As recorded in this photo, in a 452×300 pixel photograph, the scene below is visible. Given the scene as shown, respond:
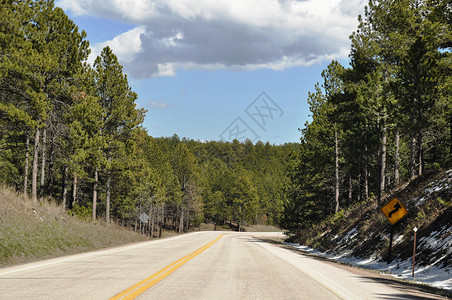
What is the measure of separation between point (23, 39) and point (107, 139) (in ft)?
35.7

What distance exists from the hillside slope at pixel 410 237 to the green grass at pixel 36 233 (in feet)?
43.8

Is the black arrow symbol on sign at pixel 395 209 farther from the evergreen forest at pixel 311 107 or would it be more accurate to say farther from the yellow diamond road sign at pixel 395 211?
the evergreen forest at pixel 311 107

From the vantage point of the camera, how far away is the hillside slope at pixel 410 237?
1225cm

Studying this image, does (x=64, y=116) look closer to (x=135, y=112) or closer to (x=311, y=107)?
(x=135, y=112)

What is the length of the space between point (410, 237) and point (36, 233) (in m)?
16.0

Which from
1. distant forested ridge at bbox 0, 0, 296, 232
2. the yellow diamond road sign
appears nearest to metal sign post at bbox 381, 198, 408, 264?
the yellow diamond road sign

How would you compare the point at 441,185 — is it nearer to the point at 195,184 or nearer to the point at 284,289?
the point at 284,289

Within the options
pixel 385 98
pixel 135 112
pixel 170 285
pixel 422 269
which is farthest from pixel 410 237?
pixel 135 112

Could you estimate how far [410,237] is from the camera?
15.6m

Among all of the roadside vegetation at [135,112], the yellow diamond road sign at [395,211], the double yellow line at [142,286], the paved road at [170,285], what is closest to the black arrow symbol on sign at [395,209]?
the yellow diamond road sign at [395,211]

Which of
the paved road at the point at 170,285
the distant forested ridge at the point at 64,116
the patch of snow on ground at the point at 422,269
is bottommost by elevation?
the patch of snow on ground at the point at 422,269

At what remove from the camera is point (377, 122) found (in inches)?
1045

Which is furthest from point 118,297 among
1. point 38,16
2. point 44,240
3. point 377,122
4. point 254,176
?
point 254,176

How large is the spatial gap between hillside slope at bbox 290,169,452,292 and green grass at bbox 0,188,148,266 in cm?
1334
